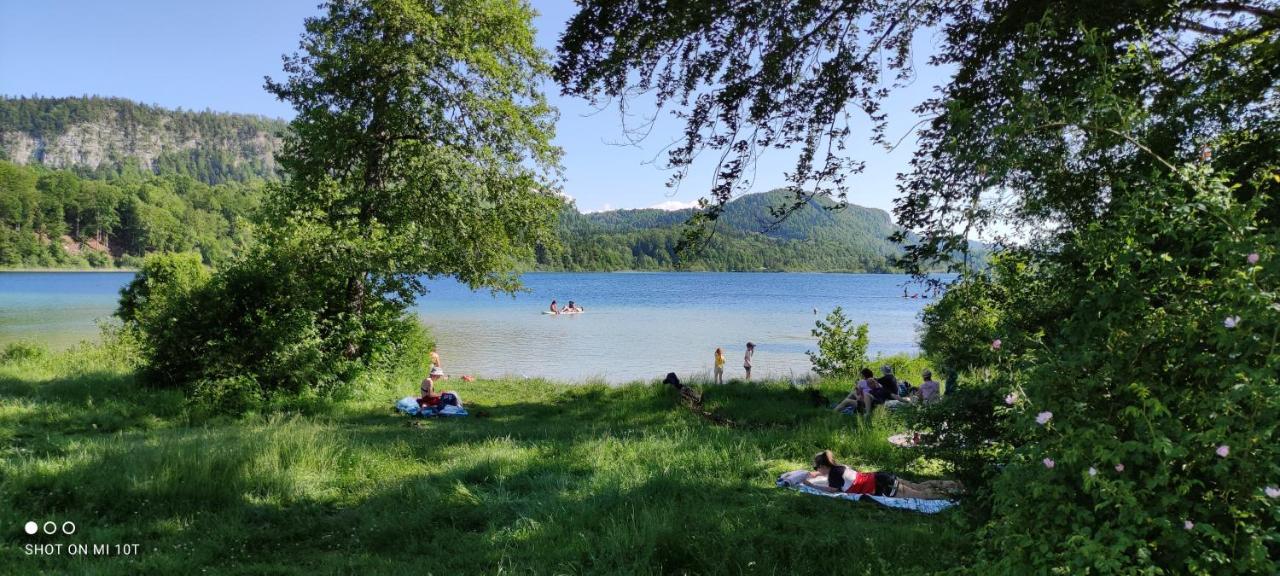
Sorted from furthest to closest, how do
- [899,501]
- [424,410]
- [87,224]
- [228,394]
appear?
[87,224]
[424,410]
[228,394]
[899,501]

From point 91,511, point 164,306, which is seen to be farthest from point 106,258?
point 91,511

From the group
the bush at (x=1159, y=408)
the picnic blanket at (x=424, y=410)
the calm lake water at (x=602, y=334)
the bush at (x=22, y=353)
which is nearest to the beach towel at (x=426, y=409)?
the picnic blanket at (x=424, y=410)

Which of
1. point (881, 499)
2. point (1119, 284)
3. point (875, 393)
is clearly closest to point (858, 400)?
point (875, 393)

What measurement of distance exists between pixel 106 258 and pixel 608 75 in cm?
15487

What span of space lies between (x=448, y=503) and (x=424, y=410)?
23.8ft

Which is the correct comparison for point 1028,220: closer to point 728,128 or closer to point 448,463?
point 728,128

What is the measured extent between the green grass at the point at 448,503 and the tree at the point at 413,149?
5.65m

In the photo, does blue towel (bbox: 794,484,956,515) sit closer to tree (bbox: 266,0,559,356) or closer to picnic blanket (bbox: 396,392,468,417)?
picnic blanket (bbox: 396,392,468,417)

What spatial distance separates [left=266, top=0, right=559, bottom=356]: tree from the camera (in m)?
14.0

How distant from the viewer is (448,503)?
233 inches

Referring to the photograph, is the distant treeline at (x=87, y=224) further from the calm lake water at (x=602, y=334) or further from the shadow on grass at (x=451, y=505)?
the shadow on grass at (x=451, y=505)

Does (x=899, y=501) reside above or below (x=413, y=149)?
below

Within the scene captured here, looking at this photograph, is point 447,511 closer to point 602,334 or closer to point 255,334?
point 255,334

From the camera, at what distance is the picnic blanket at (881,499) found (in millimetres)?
6271
